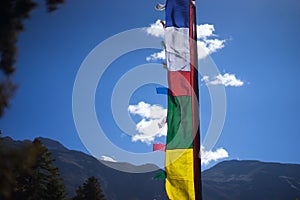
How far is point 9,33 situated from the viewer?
429cm

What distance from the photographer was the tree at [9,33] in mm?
4203

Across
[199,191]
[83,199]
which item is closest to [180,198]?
[199,191]

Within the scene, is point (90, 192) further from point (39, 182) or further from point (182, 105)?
point (182, 105)

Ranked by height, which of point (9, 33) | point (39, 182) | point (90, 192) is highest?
point (90, 192)

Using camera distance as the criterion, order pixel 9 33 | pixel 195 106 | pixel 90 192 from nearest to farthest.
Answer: pixel 9 33, pixel 195 106, pixel 90 192

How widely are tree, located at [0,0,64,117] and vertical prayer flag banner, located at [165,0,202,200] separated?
183 inches

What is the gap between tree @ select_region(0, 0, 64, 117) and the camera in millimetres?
4203

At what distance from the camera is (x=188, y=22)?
9102 millimetres

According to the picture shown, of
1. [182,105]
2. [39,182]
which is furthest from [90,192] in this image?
[182,105]

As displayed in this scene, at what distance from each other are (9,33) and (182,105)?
492cm

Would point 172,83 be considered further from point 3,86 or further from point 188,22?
point 3,86

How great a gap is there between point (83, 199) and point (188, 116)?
133 ft

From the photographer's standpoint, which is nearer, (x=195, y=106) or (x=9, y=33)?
(x=9, y=33)

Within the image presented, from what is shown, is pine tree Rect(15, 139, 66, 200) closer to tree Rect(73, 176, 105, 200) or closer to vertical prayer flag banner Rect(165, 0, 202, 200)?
tree Rect(73, 176, 105, 200)
